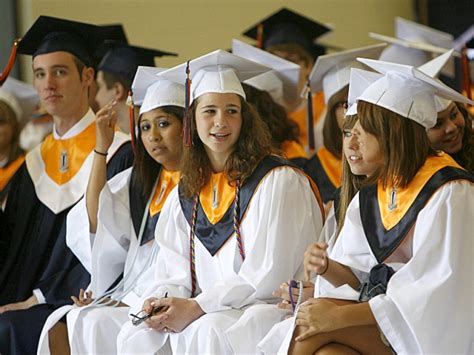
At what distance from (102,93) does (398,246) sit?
2956 millimetres

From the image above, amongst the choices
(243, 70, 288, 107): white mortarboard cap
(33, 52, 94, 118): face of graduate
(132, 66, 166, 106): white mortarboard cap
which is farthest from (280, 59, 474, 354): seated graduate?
(33, 52, 94, 118): face of graduate

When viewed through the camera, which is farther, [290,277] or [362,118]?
[290,277]

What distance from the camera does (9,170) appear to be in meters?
5.59

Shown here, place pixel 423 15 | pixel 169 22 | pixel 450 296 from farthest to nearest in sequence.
→ pixel 423 15, pixel 169 22, pixel 450 296

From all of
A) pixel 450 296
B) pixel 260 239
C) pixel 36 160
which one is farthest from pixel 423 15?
pixel 450 296

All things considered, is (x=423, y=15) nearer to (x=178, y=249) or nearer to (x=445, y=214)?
(x=178, y=249)

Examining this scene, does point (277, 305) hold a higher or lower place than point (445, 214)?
lower

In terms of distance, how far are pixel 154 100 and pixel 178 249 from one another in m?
0.76

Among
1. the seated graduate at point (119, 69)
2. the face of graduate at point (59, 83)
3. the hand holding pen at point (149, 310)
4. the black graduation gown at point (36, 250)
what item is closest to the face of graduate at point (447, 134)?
the hand holding pen at point (149, 310)

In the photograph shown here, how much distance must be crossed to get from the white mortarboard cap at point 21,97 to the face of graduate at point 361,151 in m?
2.88

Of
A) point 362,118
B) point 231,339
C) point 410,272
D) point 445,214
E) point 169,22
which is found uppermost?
point 169,22

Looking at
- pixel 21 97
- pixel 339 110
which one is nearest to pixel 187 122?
pixel 339 110

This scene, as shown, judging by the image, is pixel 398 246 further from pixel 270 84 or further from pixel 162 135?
pixel 270 84

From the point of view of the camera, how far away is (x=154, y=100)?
4555 mm
